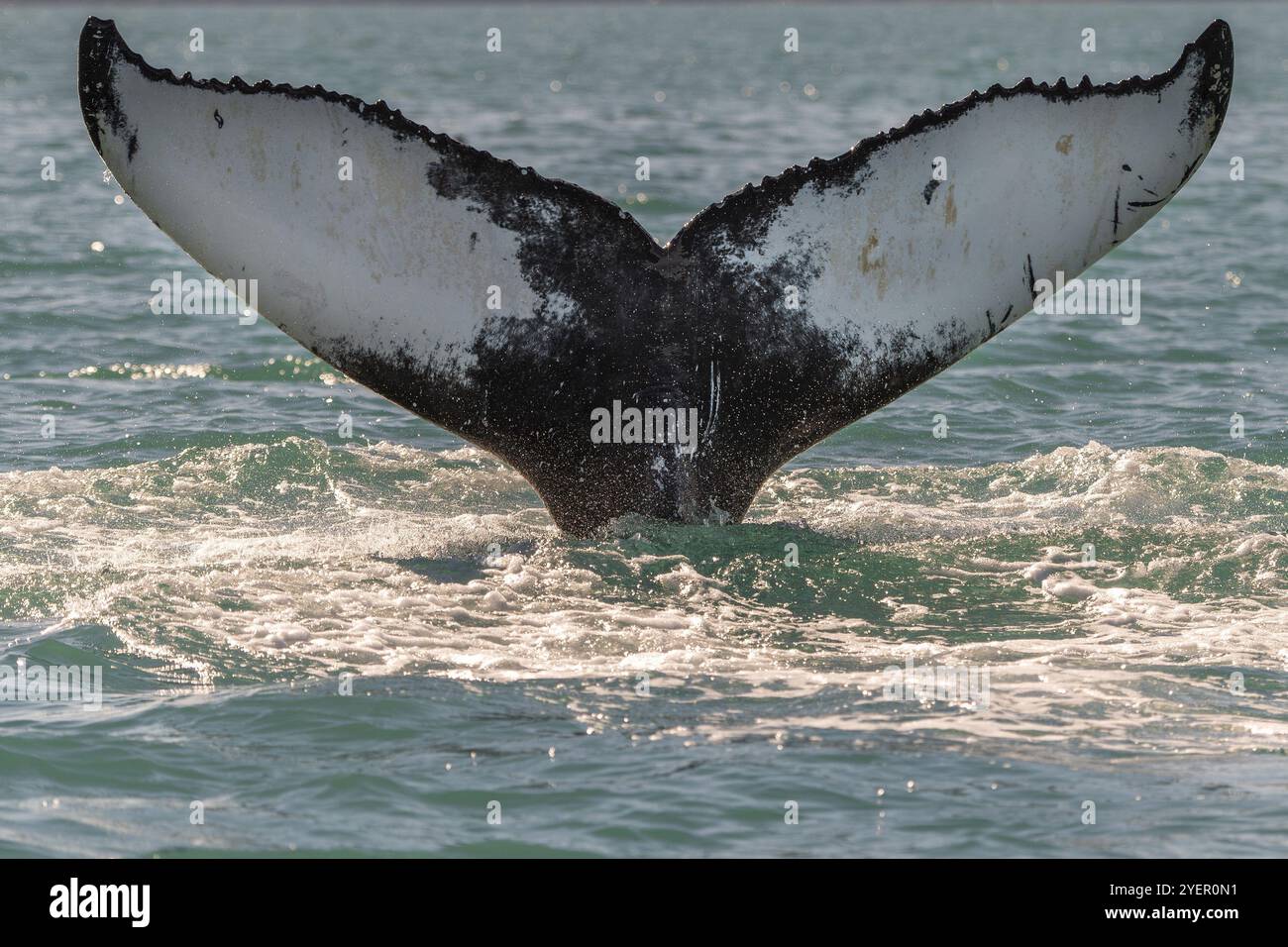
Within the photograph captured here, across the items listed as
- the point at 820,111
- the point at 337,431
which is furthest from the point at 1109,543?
the point at 820,111

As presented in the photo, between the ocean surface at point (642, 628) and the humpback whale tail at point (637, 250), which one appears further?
the humpback whale tail at point (637, 250)

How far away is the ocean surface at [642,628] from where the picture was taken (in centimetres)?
547

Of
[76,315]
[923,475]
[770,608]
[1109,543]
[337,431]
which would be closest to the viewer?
[770,608]

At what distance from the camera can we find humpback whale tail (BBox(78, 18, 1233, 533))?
6.37 metres

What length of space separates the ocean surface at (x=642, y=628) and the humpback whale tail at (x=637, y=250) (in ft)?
2.25

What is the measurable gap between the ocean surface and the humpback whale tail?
27.1 inches

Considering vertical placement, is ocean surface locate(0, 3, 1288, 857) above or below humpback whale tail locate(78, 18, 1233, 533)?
below

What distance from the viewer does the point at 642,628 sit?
697cm

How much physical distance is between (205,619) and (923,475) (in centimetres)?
437

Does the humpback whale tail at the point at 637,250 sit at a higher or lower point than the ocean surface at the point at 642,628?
higher

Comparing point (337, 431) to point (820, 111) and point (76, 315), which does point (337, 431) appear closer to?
point (76, 315)

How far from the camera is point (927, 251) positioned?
678cm

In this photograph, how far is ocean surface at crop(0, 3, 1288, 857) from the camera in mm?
5469

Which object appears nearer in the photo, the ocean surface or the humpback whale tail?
the ocean surface
